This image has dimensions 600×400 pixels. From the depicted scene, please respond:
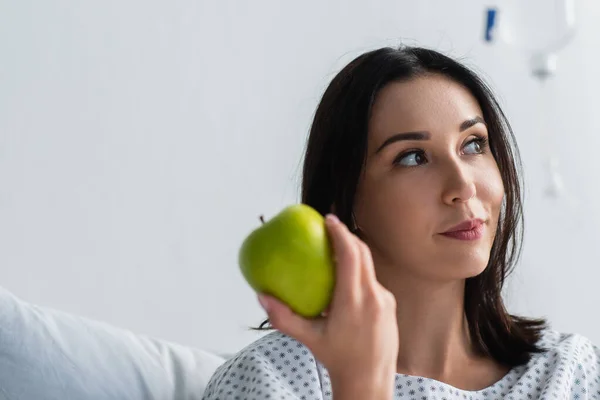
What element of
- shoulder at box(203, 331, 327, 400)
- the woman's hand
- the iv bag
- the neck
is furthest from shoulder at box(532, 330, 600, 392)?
the iv bag

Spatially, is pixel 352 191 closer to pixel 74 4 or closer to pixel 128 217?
pixel 128 217

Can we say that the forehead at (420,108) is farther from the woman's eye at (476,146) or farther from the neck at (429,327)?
the neck at (429,327)

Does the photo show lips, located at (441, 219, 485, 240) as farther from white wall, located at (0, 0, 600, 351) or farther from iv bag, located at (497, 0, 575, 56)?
iv bag, located at (497, 0, 575, 56)

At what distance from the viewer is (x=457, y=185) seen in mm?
1258

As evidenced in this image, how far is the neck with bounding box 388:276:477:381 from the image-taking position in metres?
1.34

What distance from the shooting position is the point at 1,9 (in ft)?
5.41

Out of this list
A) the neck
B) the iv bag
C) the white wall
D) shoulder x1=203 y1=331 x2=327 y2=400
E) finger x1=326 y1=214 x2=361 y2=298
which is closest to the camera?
finger x1=326 y1=214 x2=361 y2=298

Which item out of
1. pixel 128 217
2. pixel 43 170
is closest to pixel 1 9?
pixel 43 170

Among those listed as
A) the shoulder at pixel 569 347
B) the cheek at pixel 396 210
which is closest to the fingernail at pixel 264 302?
the cheek at pixel 396 210

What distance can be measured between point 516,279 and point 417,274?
3.55 feet

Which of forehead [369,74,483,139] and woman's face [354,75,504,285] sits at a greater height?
forehead [369,74,483,139]

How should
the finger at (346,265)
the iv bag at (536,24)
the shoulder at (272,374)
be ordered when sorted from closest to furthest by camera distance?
the finger at (346,265) < the shoulder at (272,374) < the iv bag at (536,24)

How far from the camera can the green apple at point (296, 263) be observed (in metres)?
1.00

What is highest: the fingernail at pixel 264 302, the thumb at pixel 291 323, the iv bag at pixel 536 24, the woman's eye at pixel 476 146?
the iv bag at pixel 536 24
